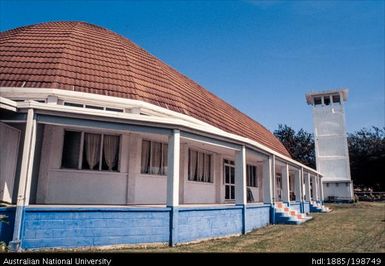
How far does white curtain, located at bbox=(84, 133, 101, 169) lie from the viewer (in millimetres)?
10414

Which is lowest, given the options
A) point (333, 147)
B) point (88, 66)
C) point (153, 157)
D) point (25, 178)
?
point (25, 178)

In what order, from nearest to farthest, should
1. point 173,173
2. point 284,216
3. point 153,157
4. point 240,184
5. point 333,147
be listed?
point 173,173
point 240,184
point 153,157
point 284,216
point 333,147

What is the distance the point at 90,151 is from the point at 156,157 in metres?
2.41

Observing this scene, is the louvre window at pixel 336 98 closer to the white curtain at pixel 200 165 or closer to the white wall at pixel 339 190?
the white wall at pixel 339 190

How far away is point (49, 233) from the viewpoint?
7.37m

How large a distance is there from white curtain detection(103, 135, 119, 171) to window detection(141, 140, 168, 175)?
104 cm

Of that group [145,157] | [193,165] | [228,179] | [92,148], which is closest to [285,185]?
[228,179]

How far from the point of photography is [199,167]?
1416 cm

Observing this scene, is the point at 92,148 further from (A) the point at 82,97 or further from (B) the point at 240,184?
(B) the point at 240,184

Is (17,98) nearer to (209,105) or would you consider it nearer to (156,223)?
(156,223)

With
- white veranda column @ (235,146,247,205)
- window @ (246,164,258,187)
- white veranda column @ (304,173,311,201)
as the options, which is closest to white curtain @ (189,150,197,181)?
white veranda column @ (235,146,247,205)

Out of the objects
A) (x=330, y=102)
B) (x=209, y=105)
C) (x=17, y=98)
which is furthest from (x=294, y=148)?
(x=17, y=98)
